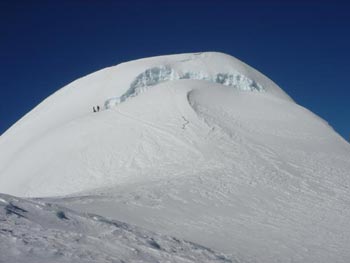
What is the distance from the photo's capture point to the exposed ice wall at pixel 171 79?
33.4 meters

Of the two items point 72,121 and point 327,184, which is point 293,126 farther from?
point 72,121

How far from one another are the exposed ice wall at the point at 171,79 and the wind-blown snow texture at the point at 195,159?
3.7 inches

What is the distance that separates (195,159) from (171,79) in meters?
15.6

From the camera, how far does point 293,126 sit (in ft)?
92.6

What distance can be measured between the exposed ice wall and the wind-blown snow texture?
94 mm

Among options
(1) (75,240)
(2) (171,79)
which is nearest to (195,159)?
(1) (75,240)

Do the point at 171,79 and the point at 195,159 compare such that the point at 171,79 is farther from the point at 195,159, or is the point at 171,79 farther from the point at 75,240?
the point at 75,240

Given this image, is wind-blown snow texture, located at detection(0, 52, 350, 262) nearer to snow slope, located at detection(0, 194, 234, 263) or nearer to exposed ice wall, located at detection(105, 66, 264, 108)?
exposed ice wall, located at detection(105, 66, 264, 108)

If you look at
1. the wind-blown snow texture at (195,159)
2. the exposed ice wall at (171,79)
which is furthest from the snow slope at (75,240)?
the exposed ice wall at (171,79)

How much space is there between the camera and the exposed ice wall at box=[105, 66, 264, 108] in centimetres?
3344

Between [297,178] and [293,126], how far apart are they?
9.47 metres

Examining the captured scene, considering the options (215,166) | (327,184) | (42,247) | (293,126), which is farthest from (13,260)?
(293,126)

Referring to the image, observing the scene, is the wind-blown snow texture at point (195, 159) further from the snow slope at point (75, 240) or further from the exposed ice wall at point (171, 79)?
the snow slope at point (75, 240)

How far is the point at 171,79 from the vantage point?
35.7 metres
